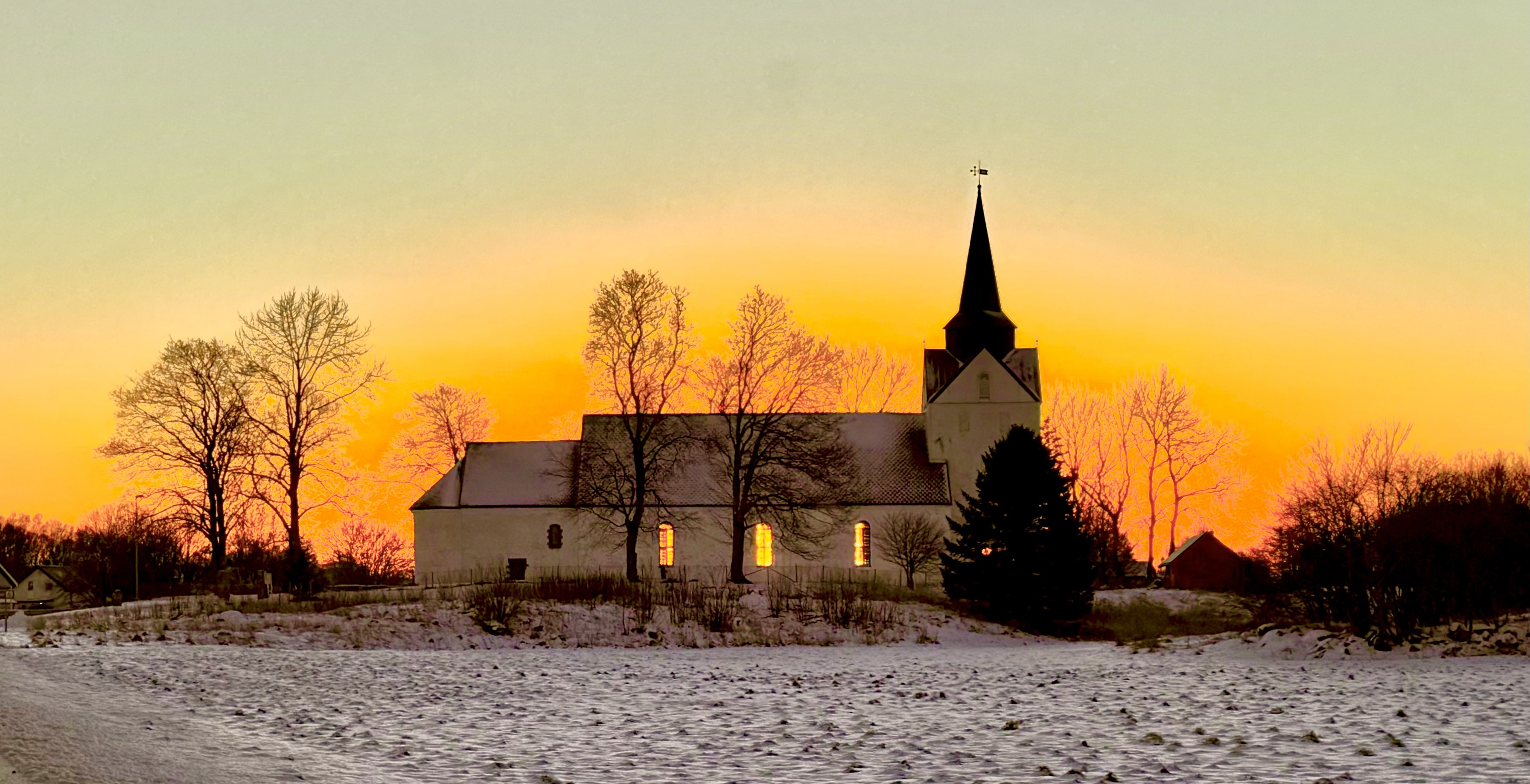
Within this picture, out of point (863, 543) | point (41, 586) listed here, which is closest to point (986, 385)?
point (863, 543)

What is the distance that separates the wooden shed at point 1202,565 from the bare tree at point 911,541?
16.6 metres

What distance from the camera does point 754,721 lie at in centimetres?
1502

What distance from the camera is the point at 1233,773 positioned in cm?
1105

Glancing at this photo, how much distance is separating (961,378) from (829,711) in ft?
158

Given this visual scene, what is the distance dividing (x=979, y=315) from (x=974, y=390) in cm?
410

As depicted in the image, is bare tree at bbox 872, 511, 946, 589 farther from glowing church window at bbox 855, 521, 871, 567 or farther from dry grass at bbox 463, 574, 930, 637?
dry grass at bbox 463, 574, 930, 637

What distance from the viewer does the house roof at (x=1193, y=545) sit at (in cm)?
7269

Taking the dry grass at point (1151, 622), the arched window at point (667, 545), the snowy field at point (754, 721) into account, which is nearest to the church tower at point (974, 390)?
the dry grass at point (1151, 622)

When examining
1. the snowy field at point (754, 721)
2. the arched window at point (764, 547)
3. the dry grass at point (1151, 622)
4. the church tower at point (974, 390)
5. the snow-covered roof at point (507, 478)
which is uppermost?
the church tower at point (974, 390)

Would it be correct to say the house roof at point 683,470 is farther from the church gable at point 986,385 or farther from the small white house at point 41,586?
the small white house at point 41,586

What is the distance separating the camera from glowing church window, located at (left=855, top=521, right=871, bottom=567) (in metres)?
62.6

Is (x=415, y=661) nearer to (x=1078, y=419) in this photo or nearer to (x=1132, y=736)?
(x=1132, y=736)

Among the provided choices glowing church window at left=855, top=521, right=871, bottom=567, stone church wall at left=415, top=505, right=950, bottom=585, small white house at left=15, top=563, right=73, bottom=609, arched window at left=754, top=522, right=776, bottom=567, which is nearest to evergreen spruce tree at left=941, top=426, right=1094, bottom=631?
stone church wall at left=415, top=505, right=950, bottom=585

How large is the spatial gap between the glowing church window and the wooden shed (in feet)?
57.3
